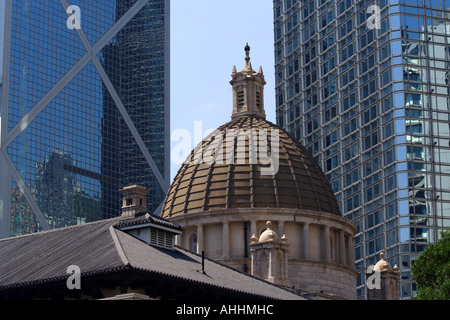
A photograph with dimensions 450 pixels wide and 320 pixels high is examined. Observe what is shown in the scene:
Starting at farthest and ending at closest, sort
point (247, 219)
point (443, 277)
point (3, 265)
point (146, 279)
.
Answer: point (247, 219) < point (443, 277) < point (3, 265) < point (146, 279)

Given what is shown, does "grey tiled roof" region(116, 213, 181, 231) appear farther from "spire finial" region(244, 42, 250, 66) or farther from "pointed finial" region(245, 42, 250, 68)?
"spire finial" region(244, 42, 250, 66)

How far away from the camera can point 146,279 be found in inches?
2281

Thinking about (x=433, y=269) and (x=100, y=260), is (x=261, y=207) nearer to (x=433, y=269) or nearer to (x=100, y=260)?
(x=433, y=269)

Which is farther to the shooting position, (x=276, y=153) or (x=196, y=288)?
(x=276, y=153)

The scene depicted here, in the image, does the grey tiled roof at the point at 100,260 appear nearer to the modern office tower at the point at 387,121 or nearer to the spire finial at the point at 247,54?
the spire finial at the point at 247,54

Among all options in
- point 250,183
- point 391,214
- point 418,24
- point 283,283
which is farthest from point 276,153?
point 418,24

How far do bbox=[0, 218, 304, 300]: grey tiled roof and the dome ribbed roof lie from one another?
112ft

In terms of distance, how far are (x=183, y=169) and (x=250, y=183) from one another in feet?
30.3

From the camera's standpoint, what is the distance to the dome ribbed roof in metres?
108

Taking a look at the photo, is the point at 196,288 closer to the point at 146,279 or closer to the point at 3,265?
the point at 146,279

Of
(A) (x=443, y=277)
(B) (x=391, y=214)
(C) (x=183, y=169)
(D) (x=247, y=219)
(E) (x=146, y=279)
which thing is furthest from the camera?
(B) (x=391, y=214)

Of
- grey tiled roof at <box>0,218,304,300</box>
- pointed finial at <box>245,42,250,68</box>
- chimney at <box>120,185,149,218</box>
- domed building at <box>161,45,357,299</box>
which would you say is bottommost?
grey tiled roof at <box>0,218,304,300</box>

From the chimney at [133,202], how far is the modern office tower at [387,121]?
81.3 meters

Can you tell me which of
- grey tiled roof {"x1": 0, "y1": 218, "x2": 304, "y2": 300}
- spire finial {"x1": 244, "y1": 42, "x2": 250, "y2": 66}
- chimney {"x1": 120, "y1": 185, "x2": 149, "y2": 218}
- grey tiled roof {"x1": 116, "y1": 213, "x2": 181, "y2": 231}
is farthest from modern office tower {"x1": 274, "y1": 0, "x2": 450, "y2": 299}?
grey tiled roof {"x1": 116, "y1": 213, "x2": 181, "y2": 231}
